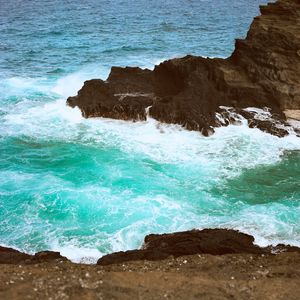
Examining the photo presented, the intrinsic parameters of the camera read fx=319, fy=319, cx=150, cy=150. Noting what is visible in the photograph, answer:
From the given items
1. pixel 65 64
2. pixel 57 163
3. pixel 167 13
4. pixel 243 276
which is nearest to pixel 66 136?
A: pixel 57 163

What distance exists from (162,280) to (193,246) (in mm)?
2885

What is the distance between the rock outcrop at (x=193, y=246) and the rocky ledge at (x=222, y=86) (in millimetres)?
10408

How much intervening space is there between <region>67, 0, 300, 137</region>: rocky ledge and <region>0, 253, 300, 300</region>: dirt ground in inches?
497

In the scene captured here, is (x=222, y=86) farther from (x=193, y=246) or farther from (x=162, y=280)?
(x=162, y=280)

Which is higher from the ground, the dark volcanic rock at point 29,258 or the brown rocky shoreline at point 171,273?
the brown rocky shoreline at point 171,273

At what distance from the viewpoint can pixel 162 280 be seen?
8.56 m

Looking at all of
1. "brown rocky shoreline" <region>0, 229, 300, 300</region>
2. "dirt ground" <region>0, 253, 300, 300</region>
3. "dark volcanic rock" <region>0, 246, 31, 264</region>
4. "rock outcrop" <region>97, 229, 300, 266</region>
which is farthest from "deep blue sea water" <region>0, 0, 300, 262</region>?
"dirt ground" <region>0, 253, 300, 300</region>

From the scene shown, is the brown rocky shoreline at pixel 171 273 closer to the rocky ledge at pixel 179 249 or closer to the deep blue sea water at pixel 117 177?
the rocky ledge at pixel 179 249

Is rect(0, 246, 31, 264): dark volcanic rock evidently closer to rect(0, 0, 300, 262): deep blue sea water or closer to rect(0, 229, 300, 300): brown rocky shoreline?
rect(0, 229, 300, 300): brown rocky shoreline

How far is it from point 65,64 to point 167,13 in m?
36.2

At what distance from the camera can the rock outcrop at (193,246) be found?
35.7 feet

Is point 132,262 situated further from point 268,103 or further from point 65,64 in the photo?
point 65,64

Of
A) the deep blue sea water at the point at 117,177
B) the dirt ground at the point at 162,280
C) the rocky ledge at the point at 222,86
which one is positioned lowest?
the deep blue sea water at the point at 117,177

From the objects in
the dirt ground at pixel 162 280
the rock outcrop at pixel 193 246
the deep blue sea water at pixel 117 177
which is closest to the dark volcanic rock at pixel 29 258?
the dirt ground at pixel 162 280
